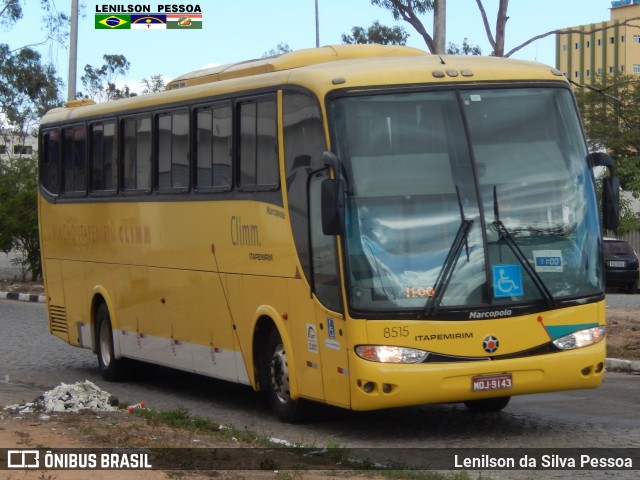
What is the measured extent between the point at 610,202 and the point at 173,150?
5084mm

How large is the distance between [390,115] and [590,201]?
1859mm

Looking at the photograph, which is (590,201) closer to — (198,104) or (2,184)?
(198,104)

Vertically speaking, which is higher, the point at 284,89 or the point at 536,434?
the point at 284,89

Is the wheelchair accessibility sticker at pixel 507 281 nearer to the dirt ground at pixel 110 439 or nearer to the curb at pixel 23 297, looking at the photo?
the dirt ground at pixel 110 439

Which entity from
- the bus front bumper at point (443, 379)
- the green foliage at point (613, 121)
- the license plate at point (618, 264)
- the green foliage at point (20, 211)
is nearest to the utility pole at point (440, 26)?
the bus front bumper at point (443, 379)

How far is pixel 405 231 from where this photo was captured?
1023cm

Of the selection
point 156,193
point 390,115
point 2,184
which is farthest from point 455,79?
point 2,184

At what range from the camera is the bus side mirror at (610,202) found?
11.1 m

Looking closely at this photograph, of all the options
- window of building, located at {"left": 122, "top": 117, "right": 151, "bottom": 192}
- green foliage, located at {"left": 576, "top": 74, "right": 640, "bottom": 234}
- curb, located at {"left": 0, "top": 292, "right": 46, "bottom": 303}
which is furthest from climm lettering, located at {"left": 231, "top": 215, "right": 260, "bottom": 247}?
green foliage, located at {"left": 576, "top": 74, "right": 640, "bottom": 234}

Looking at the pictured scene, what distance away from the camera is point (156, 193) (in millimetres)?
14445

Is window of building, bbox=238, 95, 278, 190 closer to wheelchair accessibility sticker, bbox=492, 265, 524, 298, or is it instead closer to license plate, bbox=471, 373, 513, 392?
wheelchair accessibility sticker, bbox=492, 265, 524, 298

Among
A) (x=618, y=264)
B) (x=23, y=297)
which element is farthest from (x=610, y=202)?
(x=618, y=264)

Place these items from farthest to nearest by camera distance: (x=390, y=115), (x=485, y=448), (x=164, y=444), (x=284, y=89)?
(x=284, y=89) < (x=390, y=115) < (x=485, y=448) < (x=164, y=444)

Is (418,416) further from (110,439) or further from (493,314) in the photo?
(110,439)
